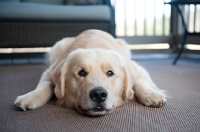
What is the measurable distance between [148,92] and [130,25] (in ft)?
15.1

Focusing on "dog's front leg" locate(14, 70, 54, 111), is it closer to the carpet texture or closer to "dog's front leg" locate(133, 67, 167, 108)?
the carpet texture

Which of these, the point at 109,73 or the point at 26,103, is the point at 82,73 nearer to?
the point at 109,73

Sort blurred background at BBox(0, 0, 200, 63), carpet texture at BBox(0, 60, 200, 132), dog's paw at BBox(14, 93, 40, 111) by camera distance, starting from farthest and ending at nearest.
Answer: blurred background at BBox(0, 0, 200, 63) < dog's paw at BBox(14, 93, 40, 111) < carpet texture at BBox(0, 60, 200, 132)

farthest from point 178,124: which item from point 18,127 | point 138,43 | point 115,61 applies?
point 138,43

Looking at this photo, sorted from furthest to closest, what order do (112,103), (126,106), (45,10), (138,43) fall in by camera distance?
(138,43) < (45,10) < (126,106) < (112,103)

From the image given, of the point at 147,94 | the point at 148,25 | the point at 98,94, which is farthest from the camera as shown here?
the point at 148,25

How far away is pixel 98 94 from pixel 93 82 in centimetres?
12

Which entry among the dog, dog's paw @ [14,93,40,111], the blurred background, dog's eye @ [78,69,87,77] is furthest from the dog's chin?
the blurred background

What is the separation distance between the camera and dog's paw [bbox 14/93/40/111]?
1834 millimetres

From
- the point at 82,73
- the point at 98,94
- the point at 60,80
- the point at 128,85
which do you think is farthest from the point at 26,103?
the point at 128,85

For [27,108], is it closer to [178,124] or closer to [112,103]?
[112,103]

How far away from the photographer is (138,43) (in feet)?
20.5

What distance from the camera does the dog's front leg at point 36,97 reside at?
184 centimetres

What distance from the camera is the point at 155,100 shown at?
1879 mm
